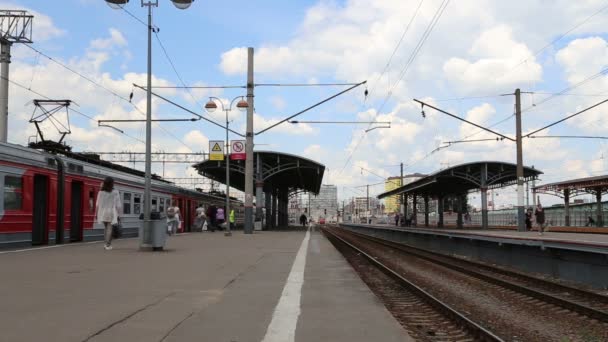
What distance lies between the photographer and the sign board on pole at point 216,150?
33250mm

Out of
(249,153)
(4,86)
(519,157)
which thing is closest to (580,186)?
(519,157)

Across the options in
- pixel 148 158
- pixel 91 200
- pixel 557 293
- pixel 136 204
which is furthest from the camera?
pixel 136 204

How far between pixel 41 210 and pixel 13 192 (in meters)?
1.59

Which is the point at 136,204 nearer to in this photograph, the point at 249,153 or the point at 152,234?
the point at 249,153

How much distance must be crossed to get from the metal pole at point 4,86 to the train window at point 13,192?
16.2 meters

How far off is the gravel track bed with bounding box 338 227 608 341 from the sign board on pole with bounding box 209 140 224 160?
70.4ft

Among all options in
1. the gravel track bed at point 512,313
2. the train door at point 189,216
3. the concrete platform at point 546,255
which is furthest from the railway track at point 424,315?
the train door at point 189,216

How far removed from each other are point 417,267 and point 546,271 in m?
4.01

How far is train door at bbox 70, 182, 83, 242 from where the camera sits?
18.8 metres

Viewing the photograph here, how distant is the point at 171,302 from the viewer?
750 cm

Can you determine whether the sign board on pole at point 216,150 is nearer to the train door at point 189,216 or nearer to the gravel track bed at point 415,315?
the train door at point 189,216

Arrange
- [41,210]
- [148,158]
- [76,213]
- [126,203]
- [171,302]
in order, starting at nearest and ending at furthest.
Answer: [171,302], [148,158], [41,210], [76,213], [126,203]

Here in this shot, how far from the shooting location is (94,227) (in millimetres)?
20141

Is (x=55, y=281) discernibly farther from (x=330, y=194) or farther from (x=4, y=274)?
(x=330, y=194)
